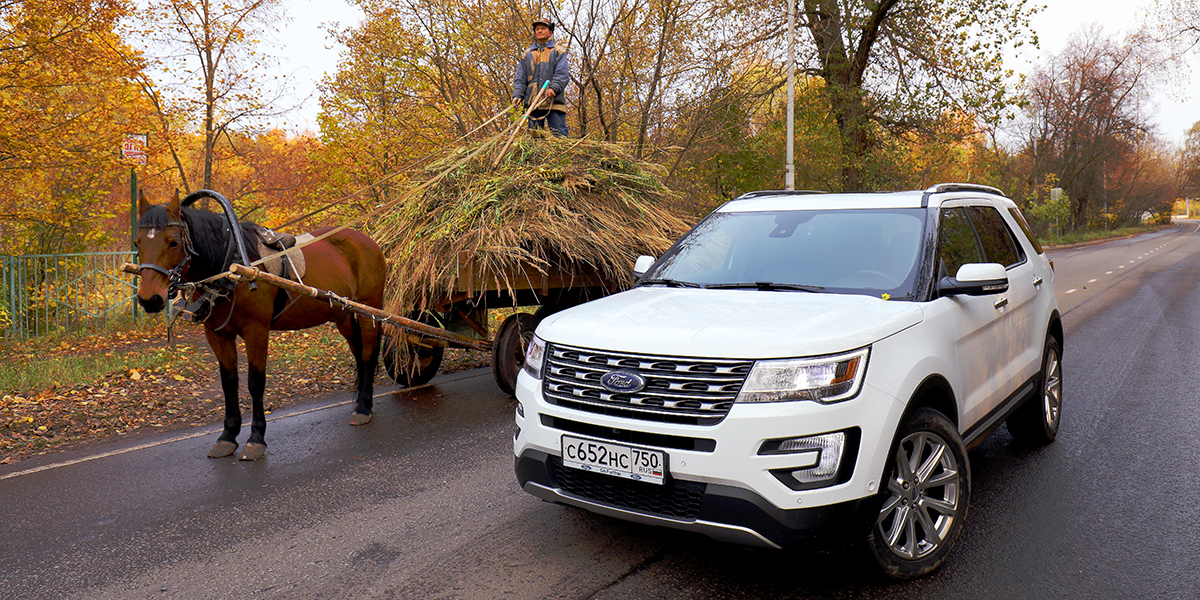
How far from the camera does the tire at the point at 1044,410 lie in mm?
5258

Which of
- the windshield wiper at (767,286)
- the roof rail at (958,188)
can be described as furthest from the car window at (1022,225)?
the windshield wiper at (767,286)

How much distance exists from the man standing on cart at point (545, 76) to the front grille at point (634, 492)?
6286mm

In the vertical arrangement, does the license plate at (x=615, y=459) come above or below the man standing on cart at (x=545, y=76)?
below

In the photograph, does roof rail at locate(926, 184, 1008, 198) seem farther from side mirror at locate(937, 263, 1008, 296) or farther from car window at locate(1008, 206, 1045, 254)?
side mirror at locate(937, 263, 1008, 296)

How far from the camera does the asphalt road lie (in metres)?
3.43

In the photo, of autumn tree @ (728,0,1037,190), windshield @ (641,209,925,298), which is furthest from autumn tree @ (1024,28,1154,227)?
windshield @ (641,209,925,298)

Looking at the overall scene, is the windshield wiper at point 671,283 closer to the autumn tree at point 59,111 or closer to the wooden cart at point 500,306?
the wooden cart at point 500,306

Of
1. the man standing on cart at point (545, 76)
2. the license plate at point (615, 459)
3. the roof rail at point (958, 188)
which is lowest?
the license plate at point (615, 459)

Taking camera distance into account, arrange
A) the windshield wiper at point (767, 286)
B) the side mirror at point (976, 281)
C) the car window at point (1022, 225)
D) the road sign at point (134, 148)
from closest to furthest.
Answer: the side mirror at point (976, 281) < the windshield wiper at point (767, 286) < the car window at point (1022, 225) < the road sign at point (134, 148)

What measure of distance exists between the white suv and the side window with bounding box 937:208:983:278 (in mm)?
14

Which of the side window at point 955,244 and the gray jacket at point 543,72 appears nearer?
the side window at point 955,244

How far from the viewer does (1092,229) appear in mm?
66500

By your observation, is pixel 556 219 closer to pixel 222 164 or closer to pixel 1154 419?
pixel 1154 419

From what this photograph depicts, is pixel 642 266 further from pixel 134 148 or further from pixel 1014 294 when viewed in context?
pixel 134 148
